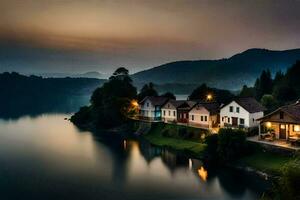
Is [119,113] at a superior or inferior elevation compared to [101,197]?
superior

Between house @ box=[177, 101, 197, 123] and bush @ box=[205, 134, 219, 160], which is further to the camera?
house @ box=[177, 101, 197, 123]

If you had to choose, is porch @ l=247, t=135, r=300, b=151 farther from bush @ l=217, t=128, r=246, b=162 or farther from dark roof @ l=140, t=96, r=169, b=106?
dark roof @ l=140, t=96, r=169, b=106

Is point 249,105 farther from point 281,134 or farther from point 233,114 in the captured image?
point 281,134

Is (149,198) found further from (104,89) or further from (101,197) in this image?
(104,89)

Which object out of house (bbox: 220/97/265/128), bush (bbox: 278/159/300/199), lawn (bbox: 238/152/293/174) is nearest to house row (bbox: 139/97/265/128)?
house (bbox: 220/97/265/128)

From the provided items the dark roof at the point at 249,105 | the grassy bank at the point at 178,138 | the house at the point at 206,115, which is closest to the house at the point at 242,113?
the dark roof at the point at 249,105

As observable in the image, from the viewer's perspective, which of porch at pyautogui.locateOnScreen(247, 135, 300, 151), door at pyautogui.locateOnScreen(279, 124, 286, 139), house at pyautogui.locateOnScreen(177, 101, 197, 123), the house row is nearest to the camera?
porch at pyautogui.locateOnScreen(247, 135, 300, 151)

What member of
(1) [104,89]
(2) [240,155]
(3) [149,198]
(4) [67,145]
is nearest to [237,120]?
→ (2) [240,155]
